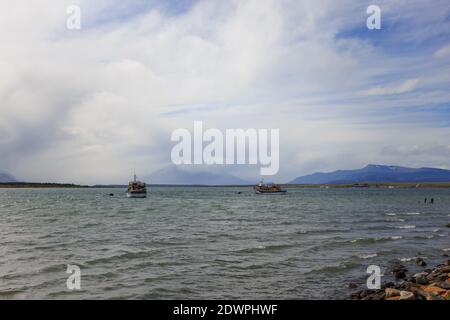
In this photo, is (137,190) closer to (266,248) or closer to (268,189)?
(268,189)

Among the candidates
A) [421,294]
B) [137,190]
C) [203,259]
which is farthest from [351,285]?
[137,190]

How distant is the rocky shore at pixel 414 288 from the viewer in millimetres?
15364

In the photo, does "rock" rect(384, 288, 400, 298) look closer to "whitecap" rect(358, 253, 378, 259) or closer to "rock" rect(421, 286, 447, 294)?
"rock" rect(421, 286, 447, 294)

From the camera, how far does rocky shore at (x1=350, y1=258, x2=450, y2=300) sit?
50.4 feet

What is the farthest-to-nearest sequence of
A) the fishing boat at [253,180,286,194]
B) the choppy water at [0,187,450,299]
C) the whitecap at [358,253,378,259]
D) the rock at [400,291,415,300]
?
the fishing boat at [253,180,286,194]
the whitecap at [358,253,378,259]
the choppy water at [0,187,450,299]
the rock at [400,291,415,300]

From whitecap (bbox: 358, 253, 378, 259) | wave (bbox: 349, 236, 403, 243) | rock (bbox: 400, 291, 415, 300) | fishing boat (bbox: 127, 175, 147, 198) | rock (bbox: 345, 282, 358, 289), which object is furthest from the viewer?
fishing boat (bbox: 127, 175, 147, 198)

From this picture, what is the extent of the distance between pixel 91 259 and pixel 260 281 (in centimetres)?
1186

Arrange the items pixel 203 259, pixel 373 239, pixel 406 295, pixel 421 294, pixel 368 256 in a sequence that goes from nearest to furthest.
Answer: pixel 406 295, pixel 421 294, pixel 203 259, pixel 368 256, pixel 373 239

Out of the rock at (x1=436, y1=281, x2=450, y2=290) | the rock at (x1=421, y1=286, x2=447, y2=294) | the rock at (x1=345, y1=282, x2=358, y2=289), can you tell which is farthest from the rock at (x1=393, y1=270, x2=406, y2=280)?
the rock at (x1=421, y1=286, x2=447, y2=294)

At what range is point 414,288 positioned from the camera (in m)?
16.9

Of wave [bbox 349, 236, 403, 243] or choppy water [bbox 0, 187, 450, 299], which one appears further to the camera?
wave [bbox 349, 236, 403, 243]

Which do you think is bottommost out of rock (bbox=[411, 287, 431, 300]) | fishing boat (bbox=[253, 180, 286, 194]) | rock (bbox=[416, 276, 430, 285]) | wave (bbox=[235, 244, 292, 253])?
fishing boat (bbox=[253, 180, 286, 194])

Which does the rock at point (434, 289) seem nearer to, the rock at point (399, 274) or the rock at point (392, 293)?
the rock at point (392, 293)

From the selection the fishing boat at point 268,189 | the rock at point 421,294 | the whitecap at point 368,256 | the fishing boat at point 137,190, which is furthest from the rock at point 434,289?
the fishing boat at point 268,189
